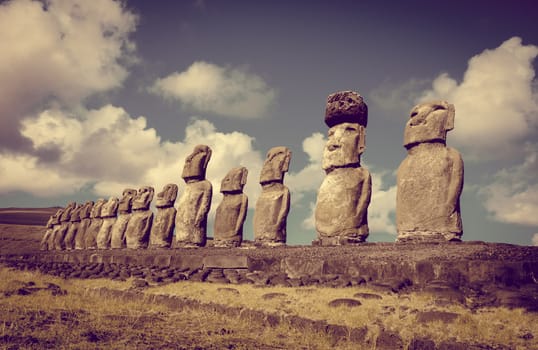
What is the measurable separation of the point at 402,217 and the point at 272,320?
4.67 metres

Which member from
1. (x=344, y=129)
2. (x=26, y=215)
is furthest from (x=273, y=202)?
(x=26, y=215)

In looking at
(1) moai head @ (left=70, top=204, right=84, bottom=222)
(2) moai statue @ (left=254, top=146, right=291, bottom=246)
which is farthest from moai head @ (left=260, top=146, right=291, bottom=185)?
(1) moai head @ (left=70, top=204, right=84, bottom=222)

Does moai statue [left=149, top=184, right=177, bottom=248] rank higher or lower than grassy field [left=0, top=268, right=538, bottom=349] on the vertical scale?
higher

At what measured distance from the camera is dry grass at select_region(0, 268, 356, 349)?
486 centimetres

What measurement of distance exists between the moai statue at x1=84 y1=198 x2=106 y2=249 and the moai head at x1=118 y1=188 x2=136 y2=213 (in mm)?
3043

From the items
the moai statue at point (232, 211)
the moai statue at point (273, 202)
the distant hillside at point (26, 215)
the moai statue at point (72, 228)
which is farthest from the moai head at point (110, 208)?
the distant hillside at point (26, 215)

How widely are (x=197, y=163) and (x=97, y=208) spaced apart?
10.4 meters

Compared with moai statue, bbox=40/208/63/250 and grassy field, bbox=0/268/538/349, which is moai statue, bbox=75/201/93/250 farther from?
grassy field, bbox=0/268/538/349

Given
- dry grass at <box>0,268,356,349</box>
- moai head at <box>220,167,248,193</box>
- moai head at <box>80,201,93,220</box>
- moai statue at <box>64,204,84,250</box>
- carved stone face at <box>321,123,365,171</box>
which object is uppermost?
carved stone face at <box>321,123,365,171</box>

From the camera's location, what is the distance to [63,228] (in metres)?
27.3

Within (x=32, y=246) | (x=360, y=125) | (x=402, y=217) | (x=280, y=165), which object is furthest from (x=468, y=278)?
(x=32, y=246)

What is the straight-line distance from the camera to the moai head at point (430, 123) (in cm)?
953

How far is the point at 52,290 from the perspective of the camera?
894 centimetres

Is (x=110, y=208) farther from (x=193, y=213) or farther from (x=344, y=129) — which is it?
(x=344, y=129)
